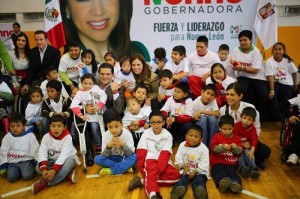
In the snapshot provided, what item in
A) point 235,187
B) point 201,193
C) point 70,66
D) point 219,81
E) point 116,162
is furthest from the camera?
point 70,66

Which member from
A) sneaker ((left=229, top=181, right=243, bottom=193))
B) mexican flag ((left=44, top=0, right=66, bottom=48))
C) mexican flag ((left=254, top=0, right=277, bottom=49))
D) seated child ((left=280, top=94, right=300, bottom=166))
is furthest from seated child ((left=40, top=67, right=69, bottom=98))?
mexican flag ((left=254, top=0, right=277, bottom=49))

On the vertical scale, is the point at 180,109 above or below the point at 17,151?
above

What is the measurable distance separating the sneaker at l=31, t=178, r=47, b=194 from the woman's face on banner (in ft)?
11.7

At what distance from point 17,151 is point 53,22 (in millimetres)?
3168

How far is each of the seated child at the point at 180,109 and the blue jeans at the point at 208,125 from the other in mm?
187

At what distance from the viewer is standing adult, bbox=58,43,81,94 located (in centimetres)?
426

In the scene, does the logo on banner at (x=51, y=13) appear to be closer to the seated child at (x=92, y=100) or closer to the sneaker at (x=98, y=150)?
the seated child at (x=92, y=100)

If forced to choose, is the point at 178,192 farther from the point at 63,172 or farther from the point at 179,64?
the point at 179,64

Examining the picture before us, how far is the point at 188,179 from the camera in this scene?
292 centimetres

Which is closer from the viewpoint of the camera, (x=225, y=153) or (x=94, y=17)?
(x=225, y=153)

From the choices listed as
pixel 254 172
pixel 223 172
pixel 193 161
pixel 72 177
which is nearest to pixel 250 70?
pixel 254 172

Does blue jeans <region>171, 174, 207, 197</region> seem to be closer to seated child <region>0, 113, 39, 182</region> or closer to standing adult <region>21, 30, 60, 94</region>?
seated child <region>0, 113, 39, 182</region>

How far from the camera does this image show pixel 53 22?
5.76 meters

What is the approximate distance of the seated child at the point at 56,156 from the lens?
10.00ft
